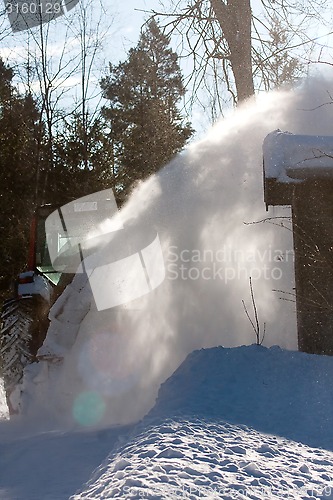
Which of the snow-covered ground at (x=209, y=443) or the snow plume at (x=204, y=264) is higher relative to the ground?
the snow plume at (x=204, y=264)

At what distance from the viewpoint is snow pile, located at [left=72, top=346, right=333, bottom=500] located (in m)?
2.64

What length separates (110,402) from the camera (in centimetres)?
496

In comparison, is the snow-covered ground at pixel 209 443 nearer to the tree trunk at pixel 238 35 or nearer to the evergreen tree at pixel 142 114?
the tree trunk at pixel 238 35

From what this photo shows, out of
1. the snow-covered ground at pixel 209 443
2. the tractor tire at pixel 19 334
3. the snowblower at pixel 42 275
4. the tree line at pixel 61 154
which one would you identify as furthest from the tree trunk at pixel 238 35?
the snow-covered ground at pixel 209 443

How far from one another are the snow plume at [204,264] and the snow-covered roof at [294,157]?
1.06m

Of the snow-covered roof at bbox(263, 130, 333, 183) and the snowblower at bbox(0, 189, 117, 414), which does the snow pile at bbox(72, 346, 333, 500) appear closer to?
the snow-covered roof at bbox(263, 130, 333, 183)

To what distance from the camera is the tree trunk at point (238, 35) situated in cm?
1116

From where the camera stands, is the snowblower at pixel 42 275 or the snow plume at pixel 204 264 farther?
the snowblower at pixel 42 275

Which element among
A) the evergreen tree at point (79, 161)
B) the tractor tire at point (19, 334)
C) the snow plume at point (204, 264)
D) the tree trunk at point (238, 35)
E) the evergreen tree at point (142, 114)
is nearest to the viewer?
the snow plume at point (204, 264)

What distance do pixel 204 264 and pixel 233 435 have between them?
2730 millimetres

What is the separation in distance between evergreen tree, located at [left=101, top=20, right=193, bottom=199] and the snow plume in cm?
1067

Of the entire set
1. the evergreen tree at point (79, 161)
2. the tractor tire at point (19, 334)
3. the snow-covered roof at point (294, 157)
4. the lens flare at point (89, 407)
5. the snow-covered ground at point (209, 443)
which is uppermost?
the evergreen tree at point (79, 161)

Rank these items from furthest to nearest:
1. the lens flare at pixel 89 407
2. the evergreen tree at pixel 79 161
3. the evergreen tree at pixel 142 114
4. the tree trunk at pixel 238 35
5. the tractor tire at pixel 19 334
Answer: the evergreen tree at pixel 142 114 → the evergreen tree at pixel 79 161 → the tree trunk at pixel 238 35 → the tractor tire at pixel 19 334 → the lens flare at pixel 89 407

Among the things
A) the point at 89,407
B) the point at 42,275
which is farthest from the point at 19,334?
the point at 42,275
